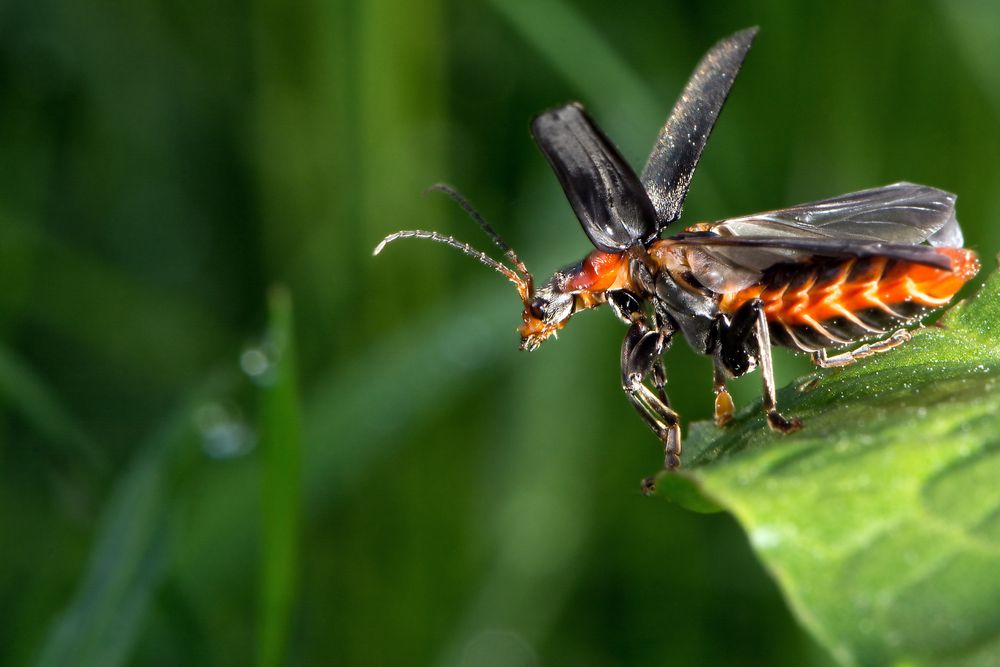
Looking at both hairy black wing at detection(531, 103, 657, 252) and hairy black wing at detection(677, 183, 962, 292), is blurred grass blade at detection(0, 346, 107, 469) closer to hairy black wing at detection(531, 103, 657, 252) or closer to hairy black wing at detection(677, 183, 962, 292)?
hairy black wing at detection(531, 103, 657, 252)

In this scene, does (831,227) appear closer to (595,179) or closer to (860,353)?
(860,353)

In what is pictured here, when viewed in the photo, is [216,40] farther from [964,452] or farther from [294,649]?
[964,452]

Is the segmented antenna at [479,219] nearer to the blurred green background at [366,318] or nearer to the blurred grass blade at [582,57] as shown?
the blurred green background at [366,318]

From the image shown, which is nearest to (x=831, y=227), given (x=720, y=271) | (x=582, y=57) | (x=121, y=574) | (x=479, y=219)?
(x=720, y=271)

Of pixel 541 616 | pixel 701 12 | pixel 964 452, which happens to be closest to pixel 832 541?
pixel 964 452

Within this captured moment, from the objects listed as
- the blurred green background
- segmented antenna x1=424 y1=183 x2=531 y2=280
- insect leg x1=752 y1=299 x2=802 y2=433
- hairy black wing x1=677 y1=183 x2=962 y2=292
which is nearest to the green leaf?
insect leg x1=752 y1=299 x2=802 y2=433
